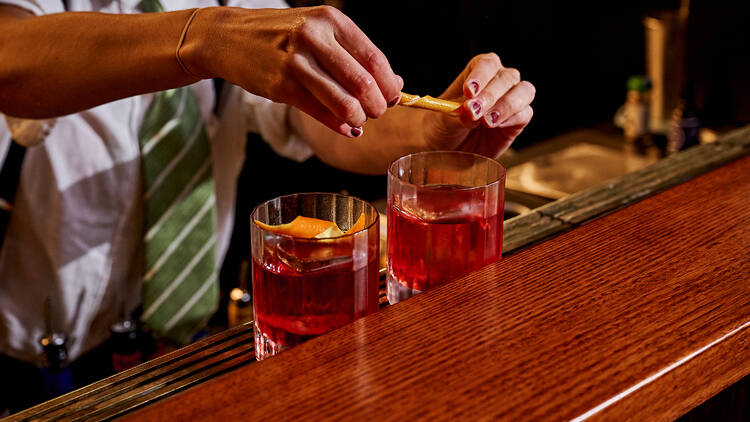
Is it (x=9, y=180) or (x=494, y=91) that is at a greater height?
(x=494, y=91)

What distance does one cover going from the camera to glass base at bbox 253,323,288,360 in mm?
897

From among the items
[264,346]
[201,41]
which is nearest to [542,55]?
[201,41]

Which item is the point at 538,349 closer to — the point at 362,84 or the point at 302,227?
the point at 302,227

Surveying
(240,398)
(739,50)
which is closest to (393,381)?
(240,398)

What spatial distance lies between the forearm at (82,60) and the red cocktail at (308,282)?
0.47m

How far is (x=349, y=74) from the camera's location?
99 cm

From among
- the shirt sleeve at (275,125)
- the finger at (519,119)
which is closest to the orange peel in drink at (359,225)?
the finger at (519,119)

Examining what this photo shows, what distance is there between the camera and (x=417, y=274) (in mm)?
998

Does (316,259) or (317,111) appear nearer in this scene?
(316,259)

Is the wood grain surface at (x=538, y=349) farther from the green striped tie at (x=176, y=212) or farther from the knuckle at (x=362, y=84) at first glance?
the green striped tie at (x=176, y=212)

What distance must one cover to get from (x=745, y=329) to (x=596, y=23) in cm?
393

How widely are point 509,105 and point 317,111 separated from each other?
35 cm

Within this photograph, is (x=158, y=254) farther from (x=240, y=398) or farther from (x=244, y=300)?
(x=240, y=398)

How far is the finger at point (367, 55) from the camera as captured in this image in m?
1.00
